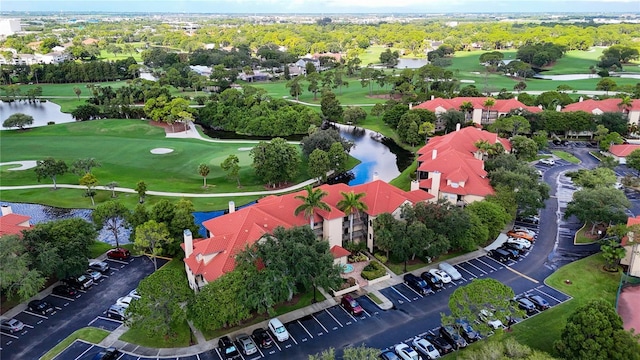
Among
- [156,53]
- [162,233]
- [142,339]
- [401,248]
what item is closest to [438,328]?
[401,248]

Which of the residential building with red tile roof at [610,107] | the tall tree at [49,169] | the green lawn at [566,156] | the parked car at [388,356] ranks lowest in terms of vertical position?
the parked car at [388,356]

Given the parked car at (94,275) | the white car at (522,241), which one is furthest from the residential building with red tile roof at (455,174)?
the parked car at (94,275)

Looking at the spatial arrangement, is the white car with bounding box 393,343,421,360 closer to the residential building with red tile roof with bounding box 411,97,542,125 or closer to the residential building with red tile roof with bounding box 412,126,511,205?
the residential building with red tile roof with bounding box 412,126,511,205

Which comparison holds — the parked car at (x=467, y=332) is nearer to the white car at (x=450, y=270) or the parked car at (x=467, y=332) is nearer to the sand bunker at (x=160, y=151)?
the white car at (x=450, y=270)

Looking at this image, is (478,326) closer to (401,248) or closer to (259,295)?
(401,248)

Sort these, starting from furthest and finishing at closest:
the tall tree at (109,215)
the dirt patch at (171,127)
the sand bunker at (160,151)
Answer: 1. the dirt patch at (171,127)
2. the sand bunker at (160,151)
3. the tall tree at (109,215)

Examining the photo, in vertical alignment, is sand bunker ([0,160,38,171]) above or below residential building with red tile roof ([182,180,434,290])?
below

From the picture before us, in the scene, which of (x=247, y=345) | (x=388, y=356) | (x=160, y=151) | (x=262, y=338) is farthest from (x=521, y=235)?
(x=160, y=151)

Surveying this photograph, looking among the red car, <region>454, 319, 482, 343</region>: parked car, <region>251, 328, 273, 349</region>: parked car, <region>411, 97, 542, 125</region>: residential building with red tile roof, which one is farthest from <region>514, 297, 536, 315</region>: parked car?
<region>411, 97, 542, 125</region>: residential building with red tile roof
